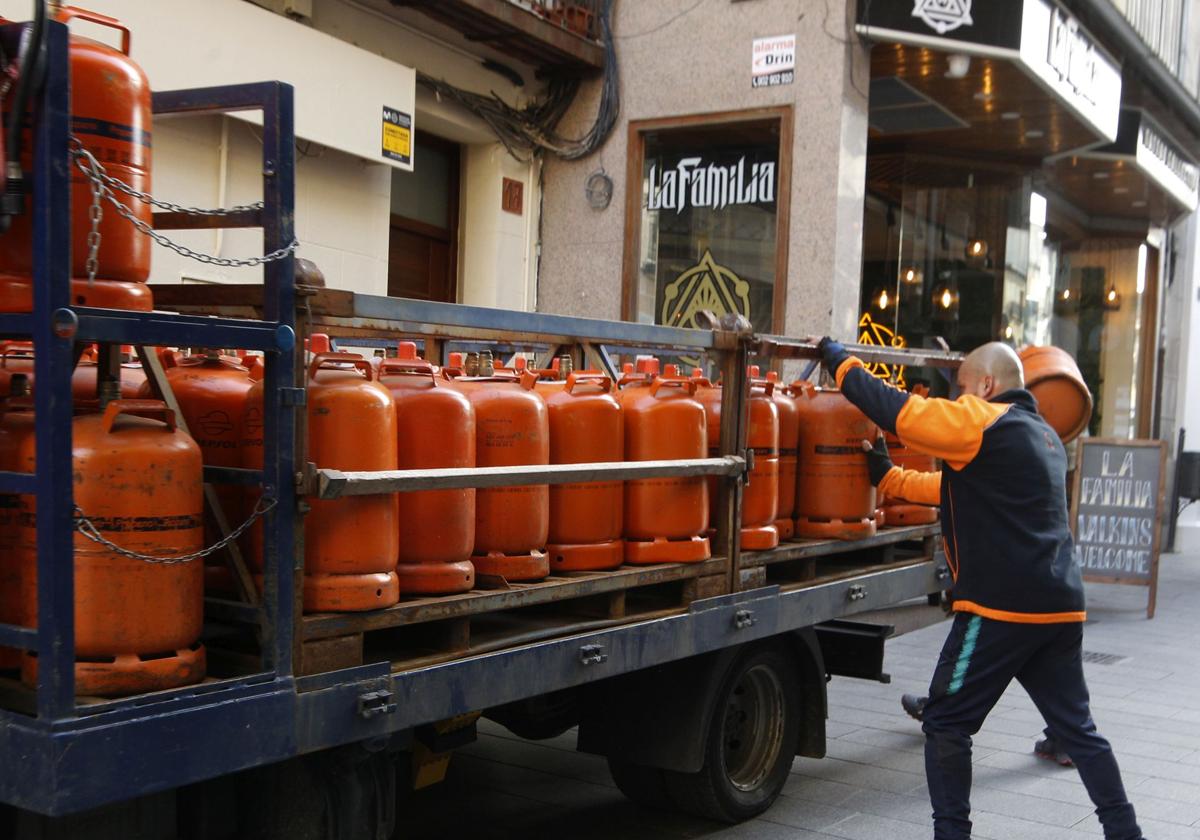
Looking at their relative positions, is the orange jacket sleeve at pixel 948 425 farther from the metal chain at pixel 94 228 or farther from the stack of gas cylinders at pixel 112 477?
the metal chain at pixel 94 228

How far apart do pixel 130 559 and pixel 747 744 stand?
329 cm

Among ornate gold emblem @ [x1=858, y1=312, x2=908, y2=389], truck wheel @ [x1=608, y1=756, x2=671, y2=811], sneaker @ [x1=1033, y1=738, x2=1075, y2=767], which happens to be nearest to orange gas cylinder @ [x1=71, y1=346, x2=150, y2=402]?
truck wheel @ [x1=608, y1=756, x2=671, y2=811]

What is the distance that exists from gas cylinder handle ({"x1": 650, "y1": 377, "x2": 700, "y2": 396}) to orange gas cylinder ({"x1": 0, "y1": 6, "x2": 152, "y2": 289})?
2.12 m

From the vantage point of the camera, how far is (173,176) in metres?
8.22

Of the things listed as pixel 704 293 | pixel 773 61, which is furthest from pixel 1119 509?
pixel 773 61

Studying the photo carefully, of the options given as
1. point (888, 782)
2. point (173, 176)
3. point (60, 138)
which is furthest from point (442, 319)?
point (173, 176)

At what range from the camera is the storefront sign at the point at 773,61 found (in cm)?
1073

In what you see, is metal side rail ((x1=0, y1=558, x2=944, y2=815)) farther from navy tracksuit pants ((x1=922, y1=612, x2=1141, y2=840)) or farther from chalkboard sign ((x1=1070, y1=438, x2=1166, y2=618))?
chalkboard sign ((x1=1070, y1=438, x2=1166, y2=618))

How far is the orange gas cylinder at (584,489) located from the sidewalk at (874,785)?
1484 millimetres

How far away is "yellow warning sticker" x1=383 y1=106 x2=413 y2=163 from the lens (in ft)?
31.2

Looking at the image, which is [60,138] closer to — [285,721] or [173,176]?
[285,721]

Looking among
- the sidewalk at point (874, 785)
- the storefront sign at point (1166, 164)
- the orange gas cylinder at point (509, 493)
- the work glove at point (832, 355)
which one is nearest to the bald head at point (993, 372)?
the work glove at point (832, 355)

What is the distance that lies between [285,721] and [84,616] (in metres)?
0.56

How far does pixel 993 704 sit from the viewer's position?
4738mm
